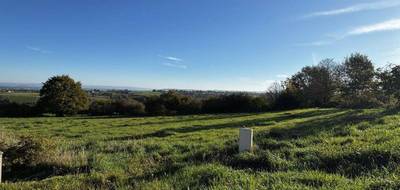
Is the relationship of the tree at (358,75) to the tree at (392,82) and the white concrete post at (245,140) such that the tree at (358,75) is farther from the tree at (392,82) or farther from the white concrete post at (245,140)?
the white concrete post at (245,140)

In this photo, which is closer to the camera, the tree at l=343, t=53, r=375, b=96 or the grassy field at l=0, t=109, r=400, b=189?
the grassy field at l=0, t=109, r=400, b=189

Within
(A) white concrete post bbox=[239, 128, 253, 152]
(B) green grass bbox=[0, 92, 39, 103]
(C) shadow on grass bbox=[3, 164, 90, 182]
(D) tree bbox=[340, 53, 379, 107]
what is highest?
(D) tree bbox=[340, 53, 379, 107]

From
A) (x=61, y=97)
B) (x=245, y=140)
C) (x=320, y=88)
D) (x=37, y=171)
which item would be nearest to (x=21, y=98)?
(x=61, y=97)

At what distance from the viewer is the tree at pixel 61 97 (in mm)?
60031

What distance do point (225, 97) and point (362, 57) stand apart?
21.6 m

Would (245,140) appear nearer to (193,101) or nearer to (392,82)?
(392,82)

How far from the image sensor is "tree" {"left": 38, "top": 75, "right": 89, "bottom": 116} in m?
60.0

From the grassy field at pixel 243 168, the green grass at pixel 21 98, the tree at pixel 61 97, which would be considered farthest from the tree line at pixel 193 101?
the grassy field at pixel 243 168

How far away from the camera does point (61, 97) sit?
60781 millimetres

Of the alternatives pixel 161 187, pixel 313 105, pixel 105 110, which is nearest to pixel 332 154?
pixel 161 187

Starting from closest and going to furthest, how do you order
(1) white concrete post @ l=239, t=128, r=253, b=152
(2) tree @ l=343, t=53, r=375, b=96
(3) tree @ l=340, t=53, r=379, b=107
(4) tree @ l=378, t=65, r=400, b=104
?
(1) white concrete post @ l=239, t=128, r=253, b=152 < (4) tree @ l=378, t=65, r=400, b=104 < (3) tree @ l=340, t=53, r=379, b=107 < (2) tree @ l=343, t=53, r=375, b=96

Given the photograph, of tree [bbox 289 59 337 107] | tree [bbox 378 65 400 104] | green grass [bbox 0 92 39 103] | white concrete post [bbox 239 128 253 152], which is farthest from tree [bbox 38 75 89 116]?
white concrete post [bbox 239 128 253 152]

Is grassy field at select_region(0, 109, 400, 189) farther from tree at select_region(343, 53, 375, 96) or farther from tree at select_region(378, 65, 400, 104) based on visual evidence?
tree at select_region(343, 53, 375, 96)

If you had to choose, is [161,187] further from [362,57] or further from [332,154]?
[362,57]
